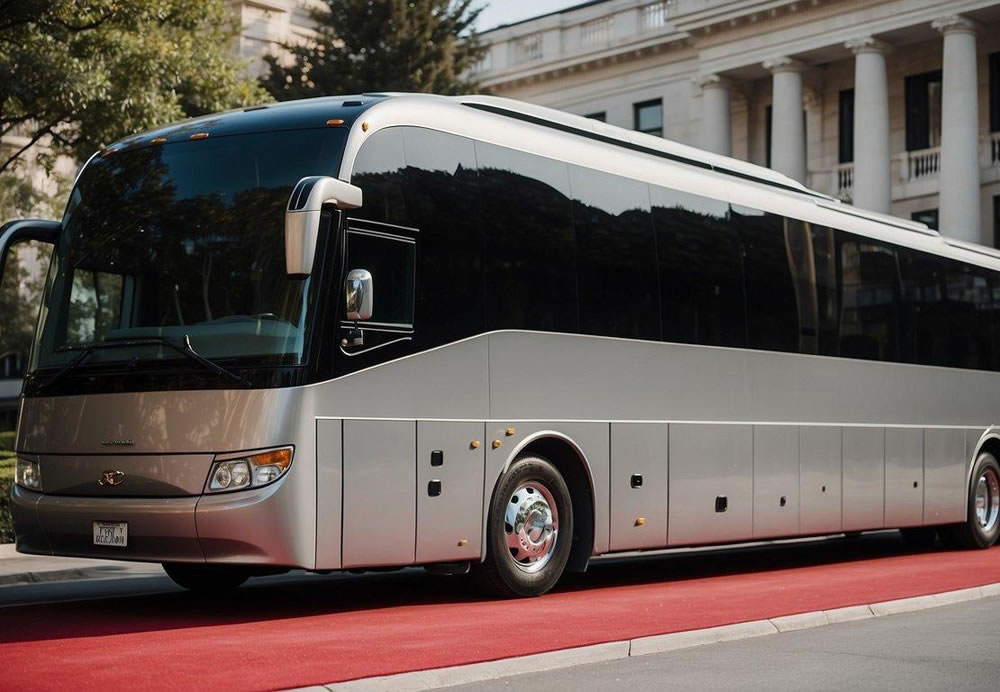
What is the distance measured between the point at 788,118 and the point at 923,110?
425 centimetres

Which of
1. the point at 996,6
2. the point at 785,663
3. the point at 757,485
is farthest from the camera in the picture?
the point at 996,6

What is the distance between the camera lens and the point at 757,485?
15.5m

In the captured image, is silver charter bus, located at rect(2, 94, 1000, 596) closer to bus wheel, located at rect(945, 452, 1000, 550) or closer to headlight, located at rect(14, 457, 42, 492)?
headlight, located at rect(14, 457, 42, 492)

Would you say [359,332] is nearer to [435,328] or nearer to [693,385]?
[435,328]

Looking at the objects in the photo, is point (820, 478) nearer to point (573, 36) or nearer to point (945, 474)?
point (945, 474)

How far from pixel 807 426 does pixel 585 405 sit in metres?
4.26

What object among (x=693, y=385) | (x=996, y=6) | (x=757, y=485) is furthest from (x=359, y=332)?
(x=996, y=6)

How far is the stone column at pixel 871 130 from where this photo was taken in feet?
151

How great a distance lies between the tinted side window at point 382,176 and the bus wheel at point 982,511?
11.7m

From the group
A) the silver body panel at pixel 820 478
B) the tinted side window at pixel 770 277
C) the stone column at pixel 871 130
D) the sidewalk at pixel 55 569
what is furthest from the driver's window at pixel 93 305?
the stone column at pixel 871 130

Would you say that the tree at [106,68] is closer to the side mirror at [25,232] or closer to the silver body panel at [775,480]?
the side mirror at [25,232]

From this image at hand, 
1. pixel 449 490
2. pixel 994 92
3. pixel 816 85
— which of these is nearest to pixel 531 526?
pixel 449 490

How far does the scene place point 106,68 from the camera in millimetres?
23828

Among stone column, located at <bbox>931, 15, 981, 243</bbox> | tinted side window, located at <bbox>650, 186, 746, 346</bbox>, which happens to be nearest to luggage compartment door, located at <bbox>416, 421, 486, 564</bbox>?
tinted side window, located at <bbox>650, 186, 746, 346</bbox>
